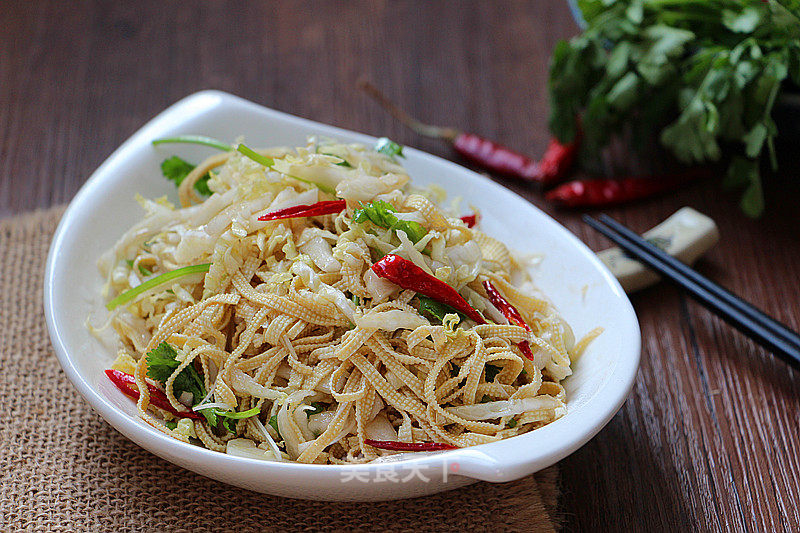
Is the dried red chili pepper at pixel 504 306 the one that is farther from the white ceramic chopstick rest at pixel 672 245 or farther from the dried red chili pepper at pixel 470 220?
the white ceramic chopstick rest at pixel 672 245

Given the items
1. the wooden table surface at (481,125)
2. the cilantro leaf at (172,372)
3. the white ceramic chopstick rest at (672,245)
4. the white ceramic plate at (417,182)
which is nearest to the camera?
the white ceramic plate at (417,182)

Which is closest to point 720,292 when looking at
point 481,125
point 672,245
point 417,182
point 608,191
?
point 672,245

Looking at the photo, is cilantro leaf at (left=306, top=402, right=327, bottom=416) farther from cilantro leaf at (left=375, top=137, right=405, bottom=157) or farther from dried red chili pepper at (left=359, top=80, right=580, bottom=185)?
dried red chili pepper at (left=359, top=80, right=580, bottom=185)

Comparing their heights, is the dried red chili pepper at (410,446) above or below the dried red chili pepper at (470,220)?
below

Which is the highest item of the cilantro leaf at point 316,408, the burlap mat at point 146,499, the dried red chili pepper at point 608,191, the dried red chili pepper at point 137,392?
→ the dried red chili pepper at point 137,392

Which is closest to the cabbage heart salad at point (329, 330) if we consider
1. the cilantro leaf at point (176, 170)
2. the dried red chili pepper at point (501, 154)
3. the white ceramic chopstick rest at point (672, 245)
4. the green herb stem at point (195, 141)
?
the green herb stem at point (195, 141)

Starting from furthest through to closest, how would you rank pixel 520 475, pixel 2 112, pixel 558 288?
pixel 2 112
pixel 558 288
pixel 520 475

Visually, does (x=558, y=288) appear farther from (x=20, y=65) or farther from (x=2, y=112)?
(x=20, y=65)

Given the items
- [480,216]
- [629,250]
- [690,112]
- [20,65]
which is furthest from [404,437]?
[20,65]
